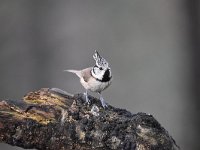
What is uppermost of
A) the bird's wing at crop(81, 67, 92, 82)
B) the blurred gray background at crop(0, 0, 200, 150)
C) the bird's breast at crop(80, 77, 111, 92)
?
the blurred gray background at crop(0, 0, 200, 150)

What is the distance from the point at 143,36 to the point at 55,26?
872 mm

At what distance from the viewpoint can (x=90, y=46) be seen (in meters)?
6.17

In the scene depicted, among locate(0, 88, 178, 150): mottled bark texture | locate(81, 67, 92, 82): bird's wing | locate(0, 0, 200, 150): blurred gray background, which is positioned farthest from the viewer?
locate(0, 0, 200, 150): blurred gray background

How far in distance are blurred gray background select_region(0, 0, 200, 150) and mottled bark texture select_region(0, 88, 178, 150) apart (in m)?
3.14

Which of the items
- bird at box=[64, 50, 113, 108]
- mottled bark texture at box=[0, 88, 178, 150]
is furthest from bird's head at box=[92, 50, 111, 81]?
mottled bark texture at box=[0, 88, 178, 150]

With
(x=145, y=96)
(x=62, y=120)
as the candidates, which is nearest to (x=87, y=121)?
(x=62, y=120)

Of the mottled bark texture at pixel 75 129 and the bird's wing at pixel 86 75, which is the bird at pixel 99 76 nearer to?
the bird's wing at pixel 86 75

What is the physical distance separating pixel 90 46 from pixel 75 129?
3503mm

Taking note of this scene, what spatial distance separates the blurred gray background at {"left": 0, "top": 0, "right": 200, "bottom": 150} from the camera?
605cm

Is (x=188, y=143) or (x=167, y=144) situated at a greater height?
(x=188, y=143)

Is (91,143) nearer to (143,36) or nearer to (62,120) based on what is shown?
(62,120)

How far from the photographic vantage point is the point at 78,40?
6184mm

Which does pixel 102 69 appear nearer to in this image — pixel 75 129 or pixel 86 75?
pixel 86 75

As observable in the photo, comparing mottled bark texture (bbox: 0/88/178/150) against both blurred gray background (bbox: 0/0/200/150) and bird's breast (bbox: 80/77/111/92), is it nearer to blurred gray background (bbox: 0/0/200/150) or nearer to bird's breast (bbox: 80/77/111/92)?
bird's breast (bbox: 80/77/111/92)
